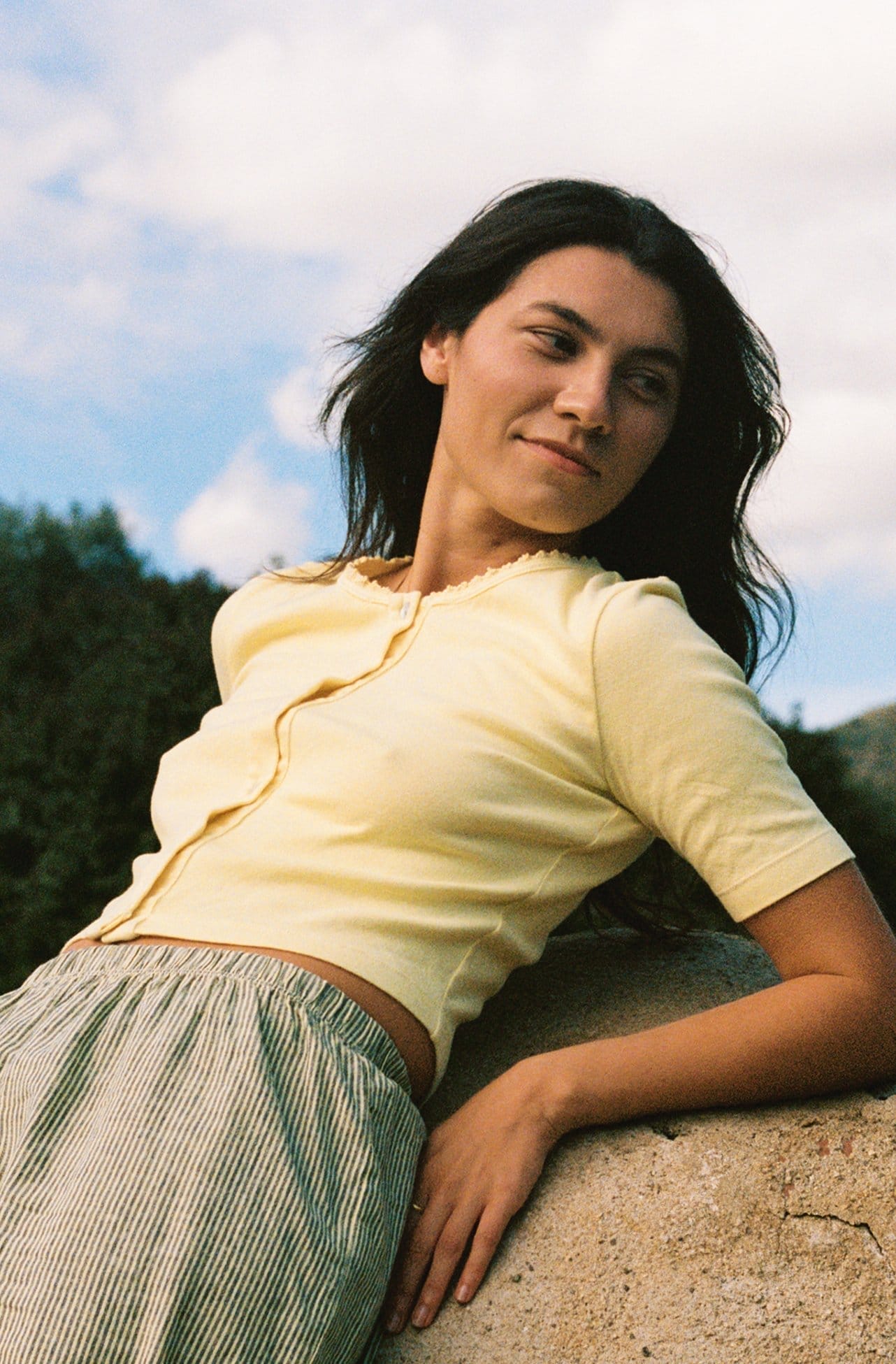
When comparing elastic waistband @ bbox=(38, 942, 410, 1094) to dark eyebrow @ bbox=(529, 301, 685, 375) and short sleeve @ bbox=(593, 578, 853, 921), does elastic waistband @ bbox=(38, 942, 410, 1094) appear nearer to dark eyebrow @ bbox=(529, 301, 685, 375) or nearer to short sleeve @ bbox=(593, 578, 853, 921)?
short sleeve @ bbox=(593, 578, 853, 921)

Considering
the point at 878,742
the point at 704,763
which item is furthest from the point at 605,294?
the point at 878,742

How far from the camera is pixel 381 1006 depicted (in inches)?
80.4

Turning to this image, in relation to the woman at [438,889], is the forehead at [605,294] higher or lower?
higher

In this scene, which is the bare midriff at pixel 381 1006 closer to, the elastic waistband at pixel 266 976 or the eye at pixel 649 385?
the elastic waistband at pixel 266 976

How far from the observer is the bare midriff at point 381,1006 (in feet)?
6.61

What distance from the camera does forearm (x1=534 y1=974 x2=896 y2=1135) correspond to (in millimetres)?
2016

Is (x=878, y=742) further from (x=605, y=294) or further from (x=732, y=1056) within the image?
(x=732, y=1056)

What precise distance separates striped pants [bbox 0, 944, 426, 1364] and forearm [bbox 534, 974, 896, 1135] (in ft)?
0.82

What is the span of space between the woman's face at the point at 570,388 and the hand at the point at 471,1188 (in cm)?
102

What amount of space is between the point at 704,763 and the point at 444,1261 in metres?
0.81

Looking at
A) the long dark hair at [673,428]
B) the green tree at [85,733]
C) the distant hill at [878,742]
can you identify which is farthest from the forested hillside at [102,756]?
the distant hill at [878,742]

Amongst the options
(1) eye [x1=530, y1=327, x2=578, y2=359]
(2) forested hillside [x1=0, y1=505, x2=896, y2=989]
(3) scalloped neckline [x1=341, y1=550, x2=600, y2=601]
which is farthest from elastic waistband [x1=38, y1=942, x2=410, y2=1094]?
(2) forested hillside [x1=0, y1=505, x2=896, y2=989]

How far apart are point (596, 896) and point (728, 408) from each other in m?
1.03

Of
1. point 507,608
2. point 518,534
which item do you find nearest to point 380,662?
point 507,608
